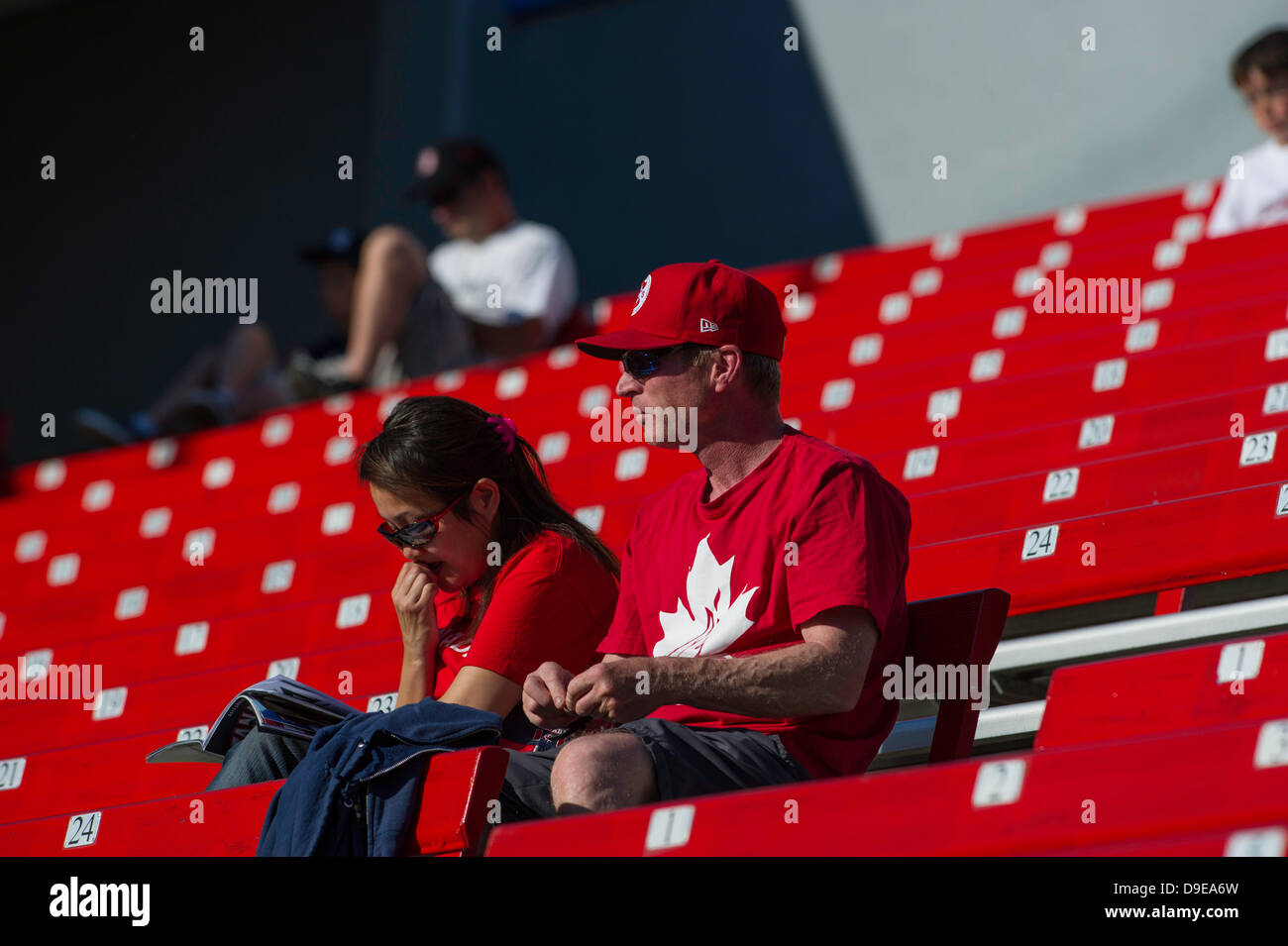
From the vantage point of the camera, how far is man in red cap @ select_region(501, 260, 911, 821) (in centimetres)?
154

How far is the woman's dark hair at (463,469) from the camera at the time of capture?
201 cm

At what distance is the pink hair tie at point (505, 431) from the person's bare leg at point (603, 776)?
59 centimetres

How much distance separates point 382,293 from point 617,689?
2857 mm

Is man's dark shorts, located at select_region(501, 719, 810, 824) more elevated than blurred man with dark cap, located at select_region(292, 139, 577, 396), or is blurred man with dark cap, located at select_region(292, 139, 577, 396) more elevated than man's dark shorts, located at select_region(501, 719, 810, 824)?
blurred man with dark cap, located at select_region(292, 139, 577, 396)

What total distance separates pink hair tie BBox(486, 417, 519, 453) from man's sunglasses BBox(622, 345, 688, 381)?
30 centimetres

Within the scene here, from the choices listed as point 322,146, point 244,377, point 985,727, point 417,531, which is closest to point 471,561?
point 417,531

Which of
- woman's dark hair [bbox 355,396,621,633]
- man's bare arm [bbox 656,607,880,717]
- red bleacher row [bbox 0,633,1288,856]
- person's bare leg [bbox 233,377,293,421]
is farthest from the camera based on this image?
person's bare leg [bbox 233,377,293,421]

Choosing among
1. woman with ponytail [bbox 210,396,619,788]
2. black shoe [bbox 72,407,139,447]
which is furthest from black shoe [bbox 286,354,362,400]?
woman with ponytail [bbox 210,396,619,788]

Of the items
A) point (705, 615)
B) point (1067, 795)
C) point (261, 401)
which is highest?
point (261, 401)

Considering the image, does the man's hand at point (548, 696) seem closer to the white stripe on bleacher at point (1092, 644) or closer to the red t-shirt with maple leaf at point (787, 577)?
the red t-shirt with maple leaf at point (787, 577)

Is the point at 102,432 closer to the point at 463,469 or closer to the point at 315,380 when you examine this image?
the point at 315,380

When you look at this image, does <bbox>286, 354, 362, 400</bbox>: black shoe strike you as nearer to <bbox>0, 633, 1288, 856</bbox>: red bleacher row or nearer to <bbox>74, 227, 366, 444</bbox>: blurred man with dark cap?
<bbox>74, 227, 366, 444</bbox>: blurred man with dark cap

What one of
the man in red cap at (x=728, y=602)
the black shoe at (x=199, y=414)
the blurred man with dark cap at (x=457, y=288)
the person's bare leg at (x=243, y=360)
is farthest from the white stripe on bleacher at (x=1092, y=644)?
the person's bare leg at (x=243, y=360)

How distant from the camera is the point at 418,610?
6.74ft
